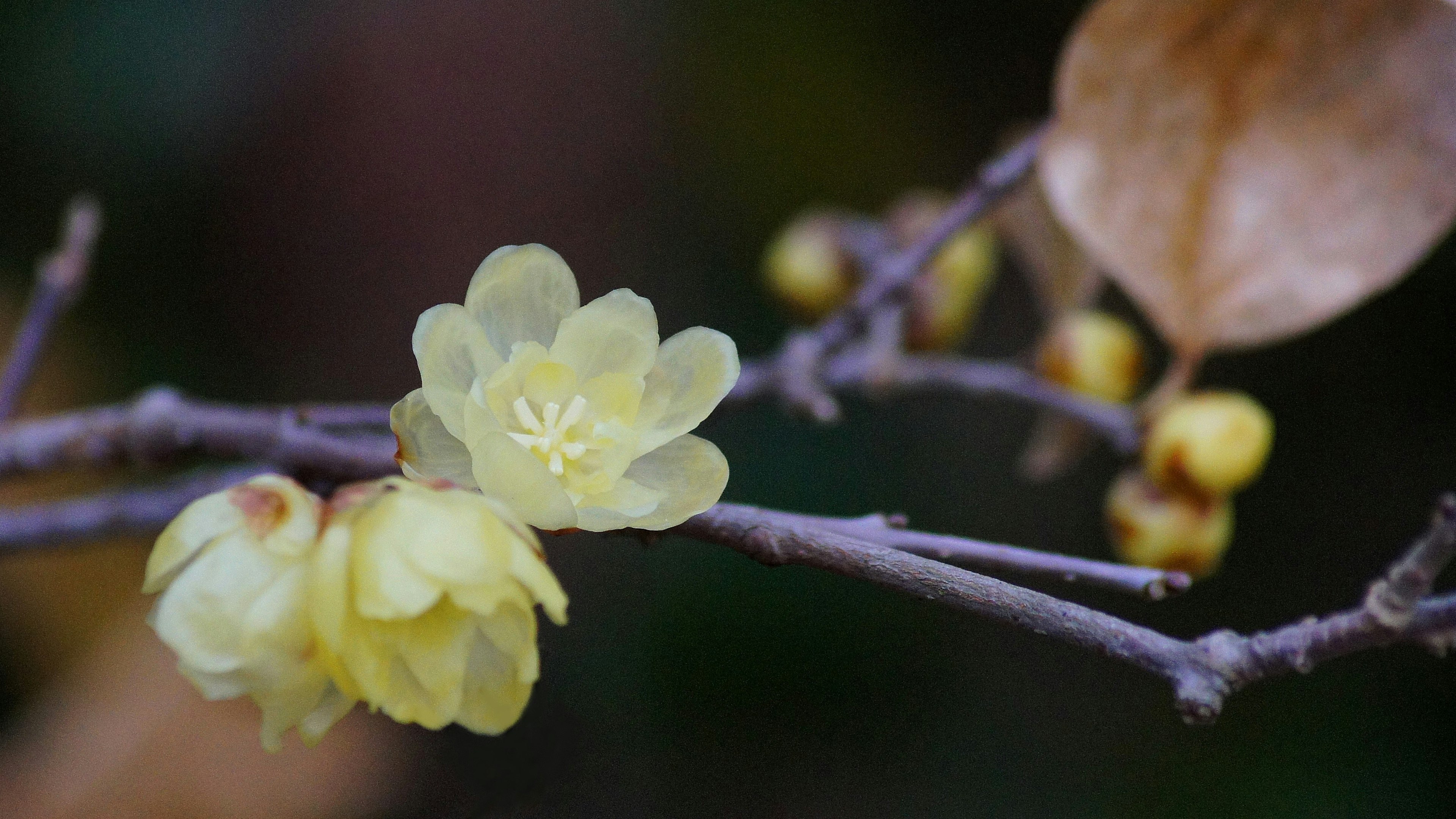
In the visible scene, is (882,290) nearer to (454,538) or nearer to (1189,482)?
(1189,482)

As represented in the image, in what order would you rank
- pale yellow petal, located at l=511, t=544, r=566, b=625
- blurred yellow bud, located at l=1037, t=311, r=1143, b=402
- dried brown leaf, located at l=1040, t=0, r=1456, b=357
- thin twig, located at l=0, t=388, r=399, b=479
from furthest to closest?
blurred yellow bud, located at l=1037, t=311, r=1143, b=402 < dried brown leaf, located at l=1040, t=0, r=1456, b=357 < thin twig, located at l=0, t=388, r=399, b=479 < pale yellow petal, located at l=511, t=544, r=566, b=625

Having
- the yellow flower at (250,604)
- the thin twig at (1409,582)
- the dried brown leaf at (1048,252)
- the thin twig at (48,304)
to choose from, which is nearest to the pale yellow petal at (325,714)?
the yellow flower at (250,604)

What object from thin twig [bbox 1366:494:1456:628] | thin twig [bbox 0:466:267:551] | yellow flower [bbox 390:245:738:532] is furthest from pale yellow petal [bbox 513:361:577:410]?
thin twig [bbox 0:466:267:551]

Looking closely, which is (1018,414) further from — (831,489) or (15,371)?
(15,371)

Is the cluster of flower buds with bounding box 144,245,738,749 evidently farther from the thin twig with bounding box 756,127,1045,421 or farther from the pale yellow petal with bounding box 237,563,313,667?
the thin twig with bounding box 756,127,1045,421

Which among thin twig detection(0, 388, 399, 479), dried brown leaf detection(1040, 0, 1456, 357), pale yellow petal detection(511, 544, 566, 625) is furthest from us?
dried brown leaf detection(1040, 0, 1456, 357)

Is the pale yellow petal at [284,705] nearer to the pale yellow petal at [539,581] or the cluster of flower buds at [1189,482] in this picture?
the pale yellow petal at [539,581]

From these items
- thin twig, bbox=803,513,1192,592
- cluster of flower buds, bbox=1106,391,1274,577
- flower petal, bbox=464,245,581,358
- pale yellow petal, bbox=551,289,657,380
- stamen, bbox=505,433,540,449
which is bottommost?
thin twig, bbox=803,513,1192,592
